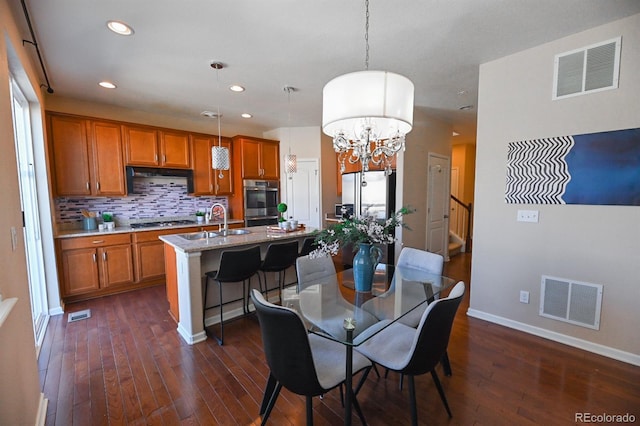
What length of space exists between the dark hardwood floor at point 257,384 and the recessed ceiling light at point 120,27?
2641mm

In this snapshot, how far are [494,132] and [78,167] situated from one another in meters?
5.01

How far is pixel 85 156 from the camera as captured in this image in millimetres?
3613

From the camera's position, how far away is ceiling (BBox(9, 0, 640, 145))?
1.89 metres

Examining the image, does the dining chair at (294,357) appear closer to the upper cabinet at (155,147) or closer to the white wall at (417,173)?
the white wall at (417,173)

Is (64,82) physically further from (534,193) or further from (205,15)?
(534,193)

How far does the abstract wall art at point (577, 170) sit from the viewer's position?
6.87 feet

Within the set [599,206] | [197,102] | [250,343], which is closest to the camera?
[599,206]

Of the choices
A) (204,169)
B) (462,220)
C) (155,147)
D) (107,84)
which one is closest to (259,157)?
(204,169)

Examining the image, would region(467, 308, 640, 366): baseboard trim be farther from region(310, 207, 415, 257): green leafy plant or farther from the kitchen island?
the kitchen island

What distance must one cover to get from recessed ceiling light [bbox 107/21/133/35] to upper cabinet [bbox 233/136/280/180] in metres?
2.72

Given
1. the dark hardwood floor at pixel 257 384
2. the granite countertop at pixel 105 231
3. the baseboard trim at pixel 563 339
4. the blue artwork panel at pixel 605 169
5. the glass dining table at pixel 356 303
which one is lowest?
the dark hardwood floor at pixel 257 384

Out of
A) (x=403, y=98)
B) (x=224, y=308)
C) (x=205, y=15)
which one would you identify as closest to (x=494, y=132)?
(x=403, y=98)

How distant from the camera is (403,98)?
154cm

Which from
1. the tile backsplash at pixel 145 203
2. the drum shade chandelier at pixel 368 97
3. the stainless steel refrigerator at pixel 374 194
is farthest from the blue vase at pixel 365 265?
the tile backsplash at pixel 145 203
